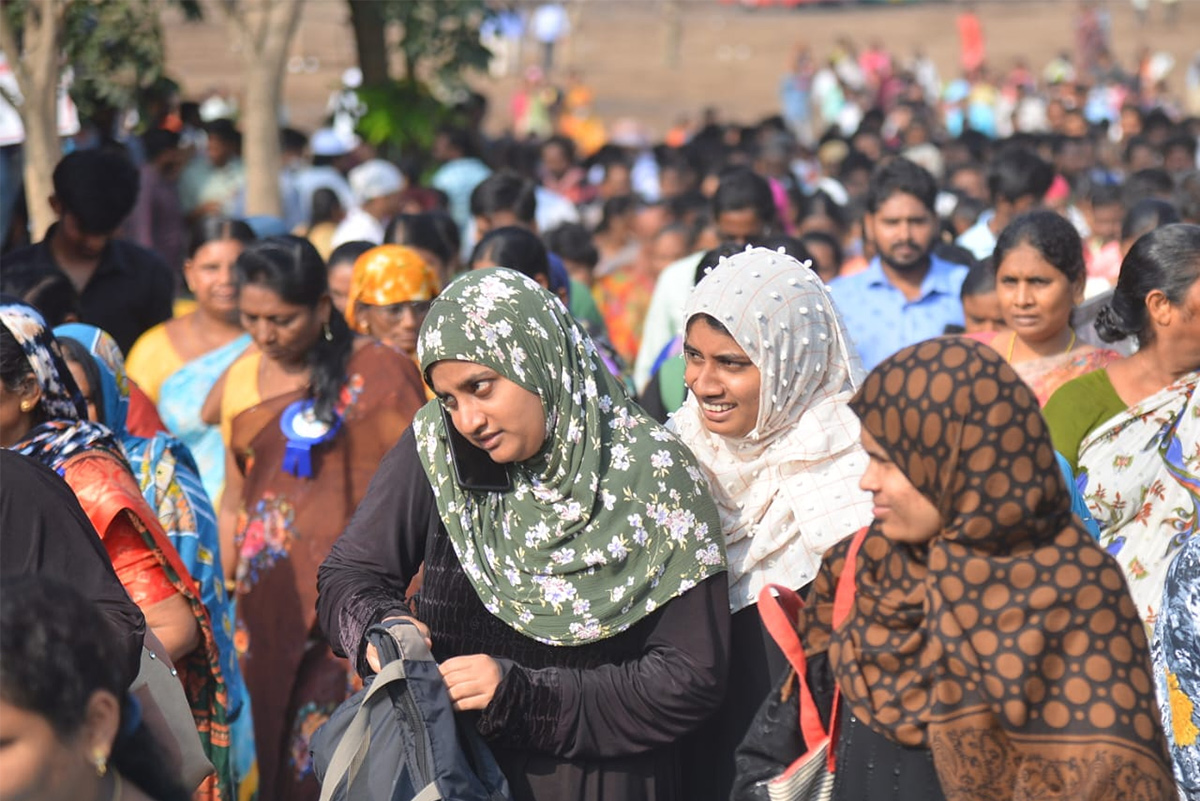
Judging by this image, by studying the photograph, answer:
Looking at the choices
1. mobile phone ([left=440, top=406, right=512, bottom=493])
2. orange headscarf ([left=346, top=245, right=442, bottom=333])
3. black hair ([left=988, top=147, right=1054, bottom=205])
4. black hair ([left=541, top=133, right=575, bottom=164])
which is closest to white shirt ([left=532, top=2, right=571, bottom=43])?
black hair ([left=541, top=133, right=575, bottom=164])

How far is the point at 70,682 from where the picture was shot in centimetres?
210

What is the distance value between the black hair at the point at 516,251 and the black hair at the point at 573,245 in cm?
279

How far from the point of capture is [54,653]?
6.86 feet

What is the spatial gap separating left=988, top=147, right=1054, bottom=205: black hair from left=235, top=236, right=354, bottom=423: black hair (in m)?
5.18

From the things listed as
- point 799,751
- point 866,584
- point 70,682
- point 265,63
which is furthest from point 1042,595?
point 265,63

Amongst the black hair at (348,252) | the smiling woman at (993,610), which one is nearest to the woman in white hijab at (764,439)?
the smiling woman at (993,610)

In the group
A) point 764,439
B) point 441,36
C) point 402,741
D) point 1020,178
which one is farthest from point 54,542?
point 441,36

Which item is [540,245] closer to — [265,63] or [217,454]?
[217,454]

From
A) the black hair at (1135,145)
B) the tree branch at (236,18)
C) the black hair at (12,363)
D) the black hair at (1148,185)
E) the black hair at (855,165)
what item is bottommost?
the black hair at (1135,145)

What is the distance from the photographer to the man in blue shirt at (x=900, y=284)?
6.82 meters

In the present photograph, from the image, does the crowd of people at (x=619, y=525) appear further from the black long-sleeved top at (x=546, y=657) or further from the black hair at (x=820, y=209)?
the black hair at (x=820, y=209)

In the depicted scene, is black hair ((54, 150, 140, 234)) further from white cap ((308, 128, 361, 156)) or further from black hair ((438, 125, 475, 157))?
white cap ((308, 128, 361, 156))

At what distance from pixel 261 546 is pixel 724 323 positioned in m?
2.06

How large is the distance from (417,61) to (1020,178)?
540cm
